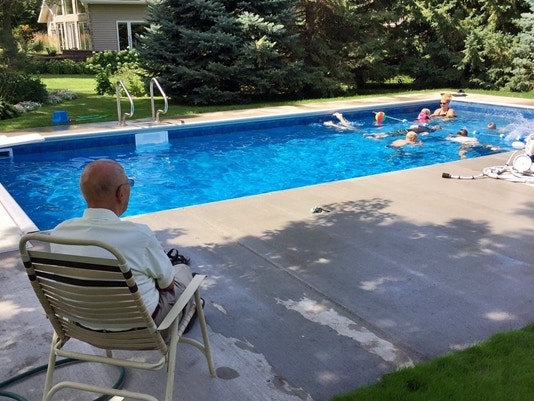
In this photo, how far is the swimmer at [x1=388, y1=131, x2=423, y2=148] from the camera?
10961mm

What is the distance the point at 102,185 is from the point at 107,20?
1117 inches

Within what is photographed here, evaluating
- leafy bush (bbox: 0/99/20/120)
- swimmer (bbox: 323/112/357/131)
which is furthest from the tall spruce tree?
leafy bush (bbox: 0/99/20/120)

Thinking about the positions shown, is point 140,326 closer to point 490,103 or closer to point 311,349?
point 311,349

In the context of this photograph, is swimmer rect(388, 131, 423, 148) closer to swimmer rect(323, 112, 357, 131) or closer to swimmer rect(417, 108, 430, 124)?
swimmer rect(323, 112, 357, 131)

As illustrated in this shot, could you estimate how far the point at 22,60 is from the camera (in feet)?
45.0

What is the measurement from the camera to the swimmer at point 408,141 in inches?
432

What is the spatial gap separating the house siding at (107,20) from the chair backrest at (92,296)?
2775cm

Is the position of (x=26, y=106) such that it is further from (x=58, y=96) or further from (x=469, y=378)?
(x=469, y=378)

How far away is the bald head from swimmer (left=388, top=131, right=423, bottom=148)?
945 centimetres

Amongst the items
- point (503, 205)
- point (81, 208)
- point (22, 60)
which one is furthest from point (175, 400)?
point (22, 60)

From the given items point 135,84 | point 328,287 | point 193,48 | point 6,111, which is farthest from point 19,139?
point 328,287

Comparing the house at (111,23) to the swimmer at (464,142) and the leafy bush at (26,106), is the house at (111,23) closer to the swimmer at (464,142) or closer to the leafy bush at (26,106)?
the leafy bush at (26,106)

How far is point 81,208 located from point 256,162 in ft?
12.1

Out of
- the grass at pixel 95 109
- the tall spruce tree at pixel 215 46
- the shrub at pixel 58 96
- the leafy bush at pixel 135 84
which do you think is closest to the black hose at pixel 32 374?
the grass at pixel 95 109
